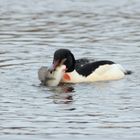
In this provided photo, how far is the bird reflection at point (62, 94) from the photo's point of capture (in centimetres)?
1429

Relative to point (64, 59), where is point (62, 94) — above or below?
below

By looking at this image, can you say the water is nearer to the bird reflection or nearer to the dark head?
the bird reflection

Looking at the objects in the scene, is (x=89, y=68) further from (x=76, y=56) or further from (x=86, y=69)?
(x=76, y=56)

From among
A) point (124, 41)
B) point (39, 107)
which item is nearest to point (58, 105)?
point (39, 107)

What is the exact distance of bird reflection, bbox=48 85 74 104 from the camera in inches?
562

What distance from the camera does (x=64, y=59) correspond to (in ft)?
53.2

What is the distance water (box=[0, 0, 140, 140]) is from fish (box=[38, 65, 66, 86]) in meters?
0.18

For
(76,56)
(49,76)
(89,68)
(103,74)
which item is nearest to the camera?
(49,76)

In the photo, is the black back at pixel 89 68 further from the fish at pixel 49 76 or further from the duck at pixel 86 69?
the fish at pixel 49 76

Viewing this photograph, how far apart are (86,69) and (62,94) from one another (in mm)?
1496

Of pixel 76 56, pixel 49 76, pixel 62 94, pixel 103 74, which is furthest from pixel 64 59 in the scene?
pixel 76 56

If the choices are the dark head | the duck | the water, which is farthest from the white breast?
the water

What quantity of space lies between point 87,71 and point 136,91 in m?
1.91

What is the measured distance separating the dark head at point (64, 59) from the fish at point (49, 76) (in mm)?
148
